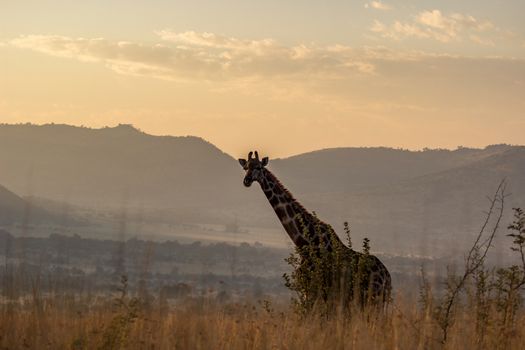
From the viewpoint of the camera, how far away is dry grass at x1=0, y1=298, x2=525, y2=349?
8.52 metres

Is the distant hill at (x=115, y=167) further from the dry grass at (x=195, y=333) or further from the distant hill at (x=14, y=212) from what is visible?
the dry grass at (x=195, y=333)

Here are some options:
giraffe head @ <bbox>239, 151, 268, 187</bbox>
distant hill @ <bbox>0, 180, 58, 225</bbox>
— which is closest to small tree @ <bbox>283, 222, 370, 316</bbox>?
giraffe head @ <bbox>239, 151, 268, 187</bbox>

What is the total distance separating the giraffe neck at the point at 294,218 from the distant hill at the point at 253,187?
81.0 metres

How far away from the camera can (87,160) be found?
6644 inches

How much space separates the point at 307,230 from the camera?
12.3 meters

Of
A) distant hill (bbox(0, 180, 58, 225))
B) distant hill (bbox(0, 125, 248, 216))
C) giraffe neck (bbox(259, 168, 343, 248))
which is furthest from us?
distant hill (bbox(0, 125, 248, 216))

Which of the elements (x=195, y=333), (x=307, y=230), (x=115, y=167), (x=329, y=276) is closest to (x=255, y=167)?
(x=307, y=230)

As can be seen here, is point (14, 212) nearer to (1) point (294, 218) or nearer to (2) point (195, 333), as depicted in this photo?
(1) point (294, 218)

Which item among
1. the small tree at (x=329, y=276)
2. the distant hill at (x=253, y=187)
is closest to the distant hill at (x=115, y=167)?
the distant hill at (x=253, y=187)

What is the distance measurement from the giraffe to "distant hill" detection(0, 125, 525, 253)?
8107 cm

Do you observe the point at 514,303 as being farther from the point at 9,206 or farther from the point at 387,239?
the point at 387,239

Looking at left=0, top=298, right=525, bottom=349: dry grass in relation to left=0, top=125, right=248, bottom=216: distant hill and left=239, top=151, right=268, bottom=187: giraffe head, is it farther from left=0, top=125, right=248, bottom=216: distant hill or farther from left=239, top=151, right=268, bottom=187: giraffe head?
left=0, top=125, right=248, bottom=216: distant hill

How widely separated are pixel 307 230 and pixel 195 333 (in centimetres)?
342

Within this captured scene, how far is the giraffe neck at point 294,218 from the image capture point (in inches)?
497
